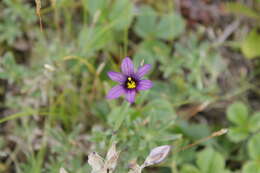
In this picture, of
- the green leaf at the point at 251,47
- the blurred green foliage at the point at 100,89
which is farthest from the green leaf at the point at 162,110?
the green leaf at the point at 251,47

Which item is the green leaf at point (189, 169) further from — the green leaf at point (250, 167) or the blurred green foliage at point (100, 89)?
the green leaf at point (250, 167)

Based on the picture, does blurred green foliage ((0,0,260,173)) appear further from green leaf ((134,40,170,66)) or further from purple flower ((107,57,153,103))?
purple flower ((107,57,153,103))

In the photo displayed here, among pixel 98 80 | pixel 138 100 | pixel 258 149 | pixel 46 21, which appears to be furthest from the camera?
pixel 46 21

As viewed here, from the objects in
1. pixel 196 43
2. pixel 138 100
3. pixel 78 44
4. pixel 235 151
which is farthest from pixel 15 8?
pixel 235 151

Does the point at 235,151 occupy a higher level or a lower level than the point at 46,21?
lower

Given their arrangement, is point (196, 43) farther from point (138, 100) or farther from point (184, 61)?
point (138, 100)

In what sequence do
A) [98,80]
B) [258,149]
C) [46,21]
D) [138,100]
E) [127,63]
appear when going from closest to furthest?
[127,63]
[138,100]
[258,149]
[98,80]
[46,21]

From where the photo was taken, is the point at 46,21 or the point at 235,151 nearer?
the point at 235,151
